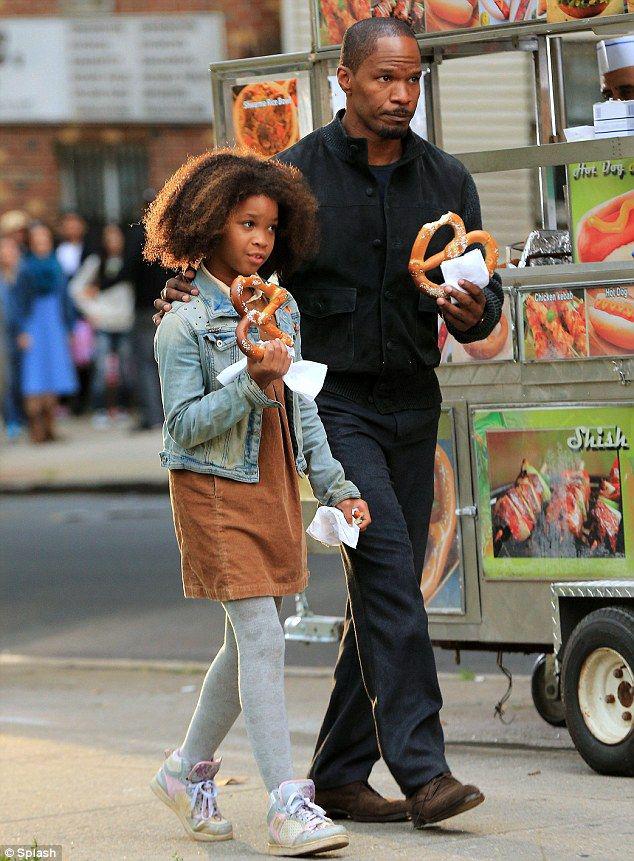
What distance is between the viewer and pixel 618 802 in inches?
188

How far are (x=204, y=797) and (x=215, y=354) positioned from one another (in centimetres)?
116

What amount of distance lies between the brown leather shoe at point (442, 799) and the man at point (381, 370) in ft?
0.04

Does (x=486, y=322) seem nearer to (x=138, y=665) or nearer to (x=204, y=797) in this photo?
(x=204, y=797)

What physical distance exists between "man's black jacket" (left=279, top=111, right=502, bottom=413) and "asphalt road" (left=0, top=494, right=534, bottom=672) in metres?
3.04

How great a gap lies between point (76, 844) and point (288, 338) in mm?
1453

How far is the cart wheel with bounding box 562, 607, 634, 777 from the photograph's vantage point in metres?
5.13

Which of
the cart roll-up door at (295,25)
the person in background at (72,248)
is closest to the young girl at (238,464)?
the person in background at (72,248)

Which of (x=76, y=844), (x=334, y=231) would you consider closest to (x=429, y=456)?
(x=334, y=231)

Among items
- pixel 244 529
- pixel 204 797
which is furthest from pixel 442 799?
pixel 244 529

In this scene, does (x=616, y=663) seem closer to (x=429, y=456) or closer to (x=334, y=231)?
(x=429, y=456)

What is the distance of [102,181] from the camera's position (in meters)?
20.1

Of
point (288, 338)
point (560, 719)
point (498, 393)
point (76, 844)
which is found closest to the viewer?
point (288, 338)

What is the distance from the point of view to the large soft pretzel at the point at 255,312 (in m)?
4.11

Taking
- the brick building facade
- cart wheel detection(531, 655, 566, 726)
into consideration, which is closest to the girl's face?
cart wheel detection(531, 655, 566, 726)
